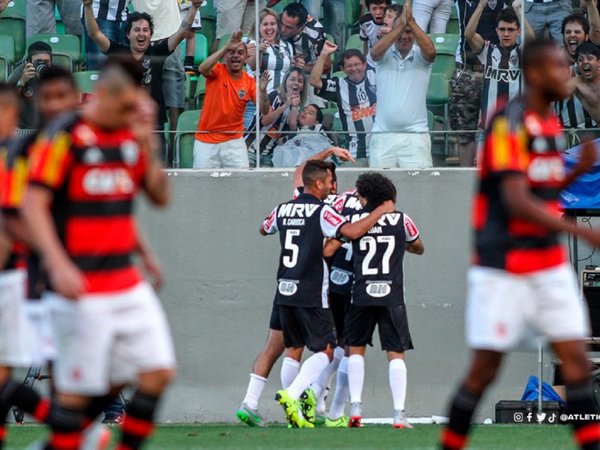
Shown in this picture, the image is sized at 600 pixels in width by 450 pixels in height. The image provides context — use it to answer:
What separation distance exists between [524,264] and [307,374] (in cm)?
597

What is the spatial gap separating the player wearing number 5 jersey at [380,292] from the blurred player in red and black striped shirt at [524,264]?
584cm

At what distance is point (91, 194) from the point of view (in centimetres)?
646

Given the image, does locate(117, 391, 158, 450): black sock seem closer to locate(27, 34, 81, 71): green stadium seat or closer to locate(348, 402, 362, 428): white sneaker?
locate(348, 402, 362, 428): white sneaker

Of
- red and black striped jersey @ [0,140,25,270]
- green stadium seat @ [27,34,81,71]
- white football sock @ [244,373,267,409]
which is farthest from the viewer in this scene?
green stadium seat @ [27,34,81,71]

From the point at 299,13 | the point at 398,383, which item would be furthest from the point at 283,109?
the point at 398,383

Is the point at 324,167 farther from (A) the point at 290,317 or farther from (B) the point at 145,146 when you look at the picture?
(B) the point at 145,146

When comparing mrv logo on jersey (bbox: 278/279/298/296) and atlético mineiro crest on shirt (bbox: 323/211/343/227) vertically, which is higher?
atlético mineiro crest on shirt (bbox: 323/211/343/227)

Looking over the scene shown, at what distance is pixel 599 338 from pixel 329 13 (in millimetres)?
4508

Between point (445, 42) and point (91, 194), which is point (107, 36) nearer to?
point (445, 42)

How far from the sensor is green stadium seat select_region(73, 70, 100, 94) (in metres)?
15.2

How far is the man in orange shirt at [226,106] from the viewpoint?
15367 mm

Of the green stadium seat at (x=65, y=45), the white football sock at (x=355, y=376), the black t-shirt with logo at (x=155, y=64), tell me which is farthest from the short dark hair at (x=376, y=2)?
the white football sock at (x=355, y=376)

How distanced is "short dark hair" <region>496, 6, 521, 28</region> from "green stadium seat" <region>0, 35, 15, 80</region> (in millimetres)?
5308

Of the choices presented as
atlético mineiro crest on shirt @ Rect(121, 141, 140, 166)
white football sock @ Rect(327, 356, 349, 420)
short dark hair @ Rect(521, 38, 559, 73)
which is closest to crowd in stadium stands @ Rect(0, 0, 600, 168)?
white football sock @ Rect(327, 356, 349, 420)
